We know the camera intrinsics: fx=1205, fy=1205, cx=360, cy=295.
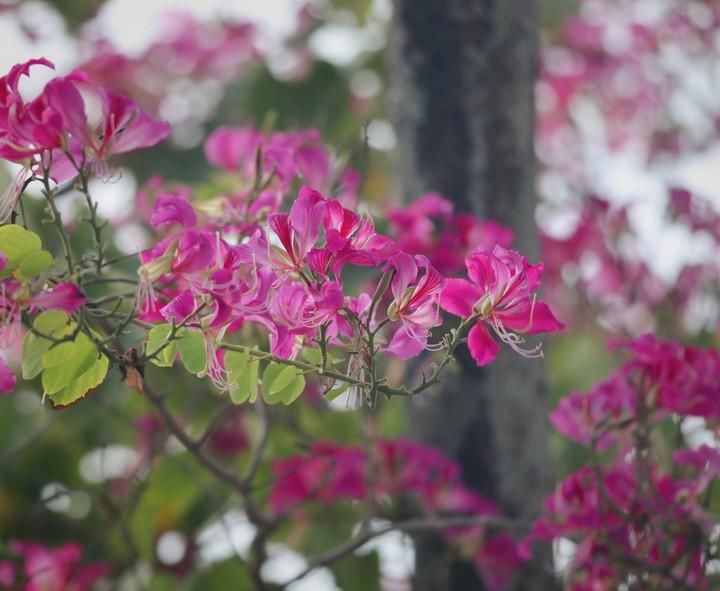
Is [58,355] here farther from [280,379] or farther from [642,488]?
[642,488]

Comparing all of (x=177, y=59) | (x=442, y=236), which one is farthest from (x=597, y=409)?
(x=177, y=59)

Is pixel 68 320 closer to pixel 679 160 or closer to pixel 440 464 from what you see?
pixel 440 464

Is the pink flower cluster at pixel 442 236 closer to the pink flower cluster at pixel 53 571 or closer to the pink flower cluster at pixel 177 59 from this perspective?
the pink flower cluster at pixel 53 571

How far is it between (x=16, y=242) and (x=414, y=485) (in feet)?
2.52

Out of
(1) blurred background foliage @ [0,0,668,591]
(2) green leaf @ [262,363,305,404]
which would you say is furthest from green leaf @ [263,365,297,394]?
(1) blurred background foliage @ [0,0,668,591]

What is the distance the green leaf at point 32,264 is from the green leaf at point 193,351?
114mm

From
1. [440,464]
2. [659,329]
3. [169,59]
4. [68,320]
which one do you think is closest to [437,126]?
[440,464]

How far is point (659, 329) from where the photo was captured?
6.76 ft

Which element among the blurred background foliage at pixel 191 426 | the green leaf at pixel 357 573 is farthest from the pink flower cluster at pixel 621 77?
the green leaf at pixel 357 573

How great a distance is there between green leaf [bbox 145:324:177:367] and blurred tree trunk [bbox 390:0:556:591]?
2.28 ft

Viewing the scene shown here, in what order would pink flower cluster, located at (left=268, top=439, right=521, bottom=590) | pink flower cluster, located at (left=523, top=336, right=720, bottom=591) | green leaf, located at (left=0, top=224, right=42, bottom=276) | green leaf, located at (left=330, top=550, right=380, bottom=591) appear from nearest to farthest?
1. green leaf, located at (left=0, top=224, right=42, bottom=276)
2. pink flower cluster, located at (left=523, top=336, right=720, bottom=591)
3. pink flower cluster, located at (left=268, top=439, right=521, bottom=590)
4. green leaf, located at (left=330, top=550, right=380, bottom=591)

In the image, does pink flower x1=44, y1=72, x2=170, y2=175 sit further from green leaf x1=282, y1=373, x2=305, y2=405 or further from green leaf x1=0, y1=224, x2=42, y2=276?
green leaf x1=282, y1=373, x2=305, y2=405

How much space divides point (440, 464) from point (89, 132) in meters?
0.71

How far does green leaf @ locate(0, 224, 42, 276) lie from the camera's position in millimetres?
797
